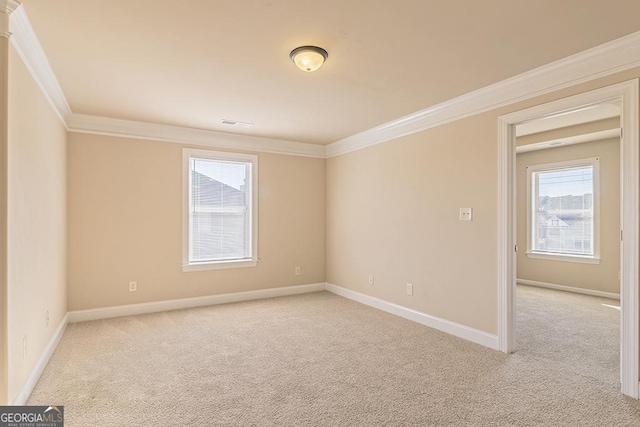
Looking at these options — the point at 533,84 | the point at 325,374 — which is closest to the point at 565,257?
the point at 533,84

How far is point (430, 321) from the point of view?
4.01m

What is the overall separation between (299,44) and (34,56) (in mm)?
1910

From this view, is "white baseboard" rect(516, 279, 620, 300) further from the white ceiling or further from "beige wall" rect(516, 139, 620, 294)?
the white ceiling

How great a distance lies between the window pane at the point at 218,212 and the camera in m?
4.99

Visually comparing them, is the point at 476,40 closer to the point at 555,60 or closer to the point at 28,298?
the point at 555,60

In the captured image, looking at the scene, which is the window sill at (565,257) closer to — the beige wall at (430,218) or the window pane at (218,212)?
the beige wall at (430,218)

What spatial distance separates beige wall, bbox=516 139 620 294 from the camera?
211 inches

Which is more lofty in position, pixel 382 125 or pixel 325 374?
pixel 382 125

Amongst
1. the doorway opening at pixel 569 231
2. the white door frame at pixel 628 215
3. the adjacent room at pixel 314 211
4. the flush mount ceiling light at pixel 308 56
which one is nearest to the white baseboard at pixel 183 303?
the adjacent room at pixel 314 211

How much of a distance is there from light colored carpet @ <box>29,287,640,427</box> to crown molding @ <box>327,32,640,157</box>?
92.4 inches

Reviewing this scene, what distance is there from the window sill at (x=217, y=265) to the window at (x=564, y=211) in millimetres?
5164

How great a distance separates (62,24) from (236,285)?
3.78 metres

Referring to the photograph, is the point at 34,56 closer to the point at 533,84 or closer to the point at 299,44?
the point at 299,44

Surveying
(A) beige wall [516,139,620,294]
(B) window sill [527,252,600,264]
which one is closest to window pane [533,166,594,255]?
(B) window sill [527,252,600,264]
